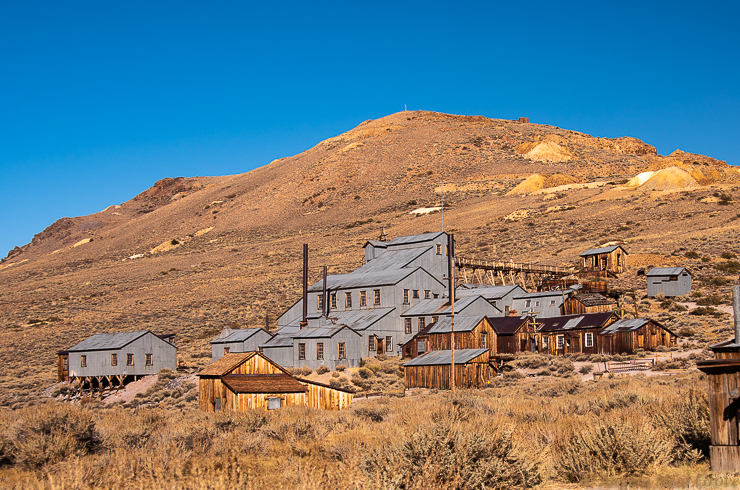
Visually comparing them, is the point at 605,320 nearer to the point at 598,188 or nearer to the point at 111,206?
the point at 598,188

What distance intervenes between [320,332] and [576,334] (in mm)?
15726

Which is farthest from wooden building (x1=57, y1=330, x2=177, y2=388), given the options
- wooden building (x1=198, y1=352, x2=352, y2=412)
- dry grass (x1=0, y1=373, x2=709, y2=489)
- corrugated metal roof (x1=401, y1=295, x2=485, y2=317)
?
dry grass (x1=0, y1=373, x2=709, y2=489)

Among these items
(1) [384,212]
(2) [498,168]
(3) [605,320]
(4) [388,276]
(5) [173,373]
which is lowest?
(5) [173,373]

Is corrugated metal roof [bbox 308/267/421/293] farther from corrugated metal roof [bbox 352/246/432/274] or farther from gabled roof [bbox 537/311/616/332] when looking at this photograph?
gabled roof [bbox 537/311/616/332]

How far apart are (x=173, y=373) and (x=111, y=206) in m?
154

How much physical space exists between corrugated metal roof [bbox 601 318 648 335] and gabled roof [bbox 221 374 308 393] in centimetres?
2289

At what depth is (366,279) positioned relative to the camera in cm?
5288

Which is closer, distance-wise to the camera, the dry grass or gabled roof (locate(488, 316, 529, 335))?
the dry grass

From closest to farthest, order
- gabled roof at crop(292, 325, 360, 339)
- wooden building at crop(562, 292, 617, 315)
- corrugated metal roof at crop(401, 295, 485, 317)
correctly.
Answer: gabled roof at crop(292, 325, 360, 339), corrugated metal roof at crop(401, 295, 485, 317), wooden building at crop(562, 292, 617, 315)

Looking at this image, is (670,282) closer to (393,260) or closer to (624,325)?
(624,325)

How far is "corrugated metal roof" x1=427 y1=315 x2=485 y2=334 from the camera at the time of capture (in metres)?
41.1

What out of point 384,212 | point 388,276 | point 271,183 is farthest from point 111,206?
point 388,276

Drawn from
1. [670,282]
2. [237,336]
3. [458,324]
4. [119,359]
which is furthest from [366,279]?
[670,282]

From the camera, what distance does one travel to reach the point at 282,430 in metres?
14.7
